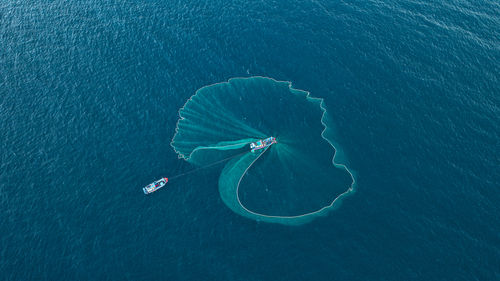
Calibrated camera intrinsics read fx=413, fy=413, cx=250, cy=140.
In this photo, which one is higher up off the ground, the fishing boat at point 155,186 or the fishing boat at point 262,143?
the fishing boat at point 155,186

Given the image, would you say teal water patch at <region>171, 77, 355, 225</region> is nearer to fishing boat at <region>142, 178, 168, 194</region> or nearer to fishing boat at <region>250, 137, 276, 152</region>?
fishing boat at <region>250, 137, 276, 152</region>

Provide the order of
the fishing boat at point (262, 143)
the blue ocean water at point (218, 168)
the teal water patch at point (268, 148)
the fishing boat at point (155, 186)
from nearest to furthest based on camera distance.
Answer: the blue ocean water at point (218, 168) < the teal water patch at point (268, 148) < the fishing boat at point (155, 186) < the fishing boat at point (262, 143)

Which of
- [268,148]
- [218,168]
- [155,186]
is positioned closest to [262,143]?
[268,148]

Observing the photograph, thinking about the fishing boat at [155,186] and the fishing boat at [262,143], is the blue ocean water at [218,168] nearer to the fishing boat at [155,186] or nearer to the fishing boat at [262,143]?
the fishing boat at [155,186]

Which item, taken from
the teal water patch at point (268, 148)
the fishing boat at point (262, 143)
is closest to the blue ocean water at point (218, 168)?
the teal water patch at point (268, 148)

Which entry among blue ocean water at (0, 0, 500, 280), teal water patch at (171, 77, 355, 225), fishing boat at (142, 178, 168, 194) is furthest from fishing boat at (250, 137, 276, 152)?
fishing boat at (142, 178, 168, 194)

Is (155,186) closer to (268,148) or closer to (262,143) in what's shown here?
(262,143)
